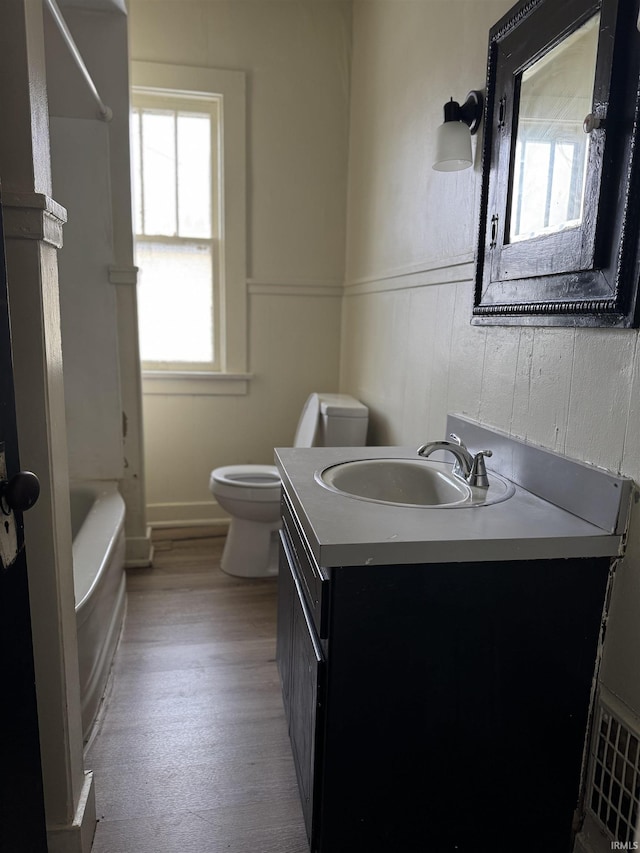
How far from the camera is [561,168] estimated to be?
4.18 ft

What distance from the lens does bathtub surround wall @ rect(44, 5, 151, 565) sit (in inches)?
96.9

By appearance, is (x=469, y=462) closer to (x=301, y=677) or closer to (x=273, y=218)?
(x=301, y=677)

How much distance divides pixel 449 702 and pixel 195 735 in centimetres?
94

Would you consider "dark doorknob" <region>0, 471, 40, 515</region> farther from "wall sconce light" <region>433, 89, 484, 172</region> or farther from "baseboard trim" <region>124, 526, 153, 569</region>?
"baseboard trim" <region>124, 526, 153, 569</region>

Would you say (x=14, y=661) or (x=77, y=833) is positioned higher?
(x=14, y=661)

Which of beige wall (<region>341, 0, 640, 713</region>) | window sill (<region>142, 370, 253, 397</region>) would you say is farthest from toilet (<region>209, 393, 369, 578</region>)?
window sill (<region>142, 370, 253, 397</region>)

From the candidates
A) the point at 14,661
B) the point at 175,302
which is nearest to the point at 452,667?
the point at 14,661

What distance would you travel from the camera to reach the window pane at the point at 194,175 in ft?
10.2

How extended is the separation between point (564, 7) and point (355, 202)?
1.86 m

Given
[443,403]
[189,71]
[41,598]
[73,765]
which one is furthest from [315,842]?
[189,71]

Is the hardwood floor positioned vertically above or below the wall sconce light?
below

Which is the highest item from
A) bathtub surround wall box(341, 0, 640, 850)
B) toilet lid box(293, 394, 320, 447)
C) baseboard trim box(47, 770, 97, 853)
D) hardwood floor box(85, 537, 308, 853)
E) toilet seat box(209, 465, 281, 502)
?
bathtub surround wall box(341, 0, 640, 850)

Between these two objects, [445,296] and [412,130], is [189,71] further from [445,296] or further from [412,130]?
[445,296]

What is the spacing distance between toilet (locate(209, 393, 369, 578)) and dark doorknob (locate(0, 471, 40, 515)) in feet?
5.39
